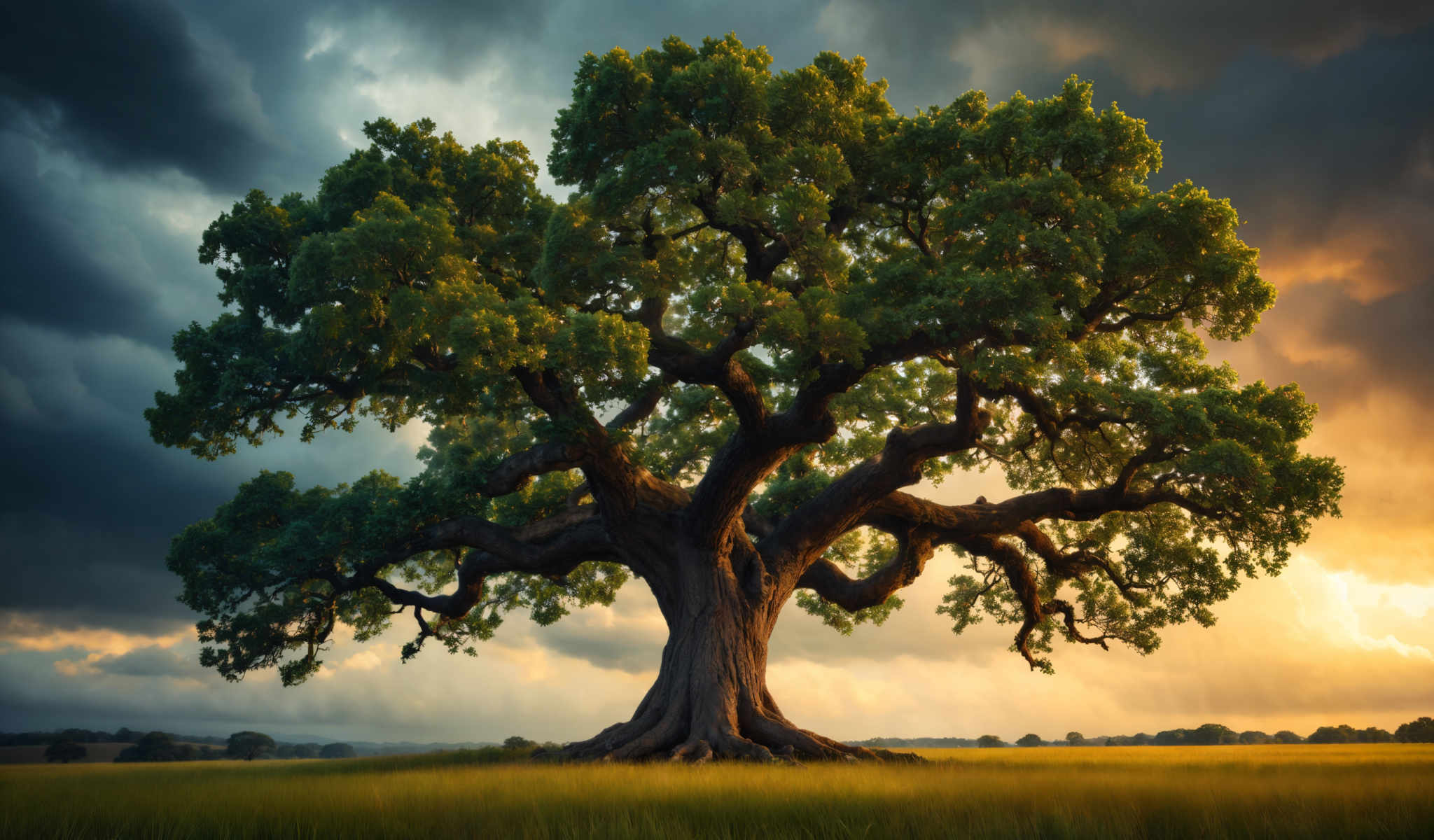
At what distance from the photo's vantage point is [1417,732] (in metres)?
25.8

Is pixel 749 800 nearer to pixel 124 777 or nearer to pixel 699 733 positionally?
pixel 699 733

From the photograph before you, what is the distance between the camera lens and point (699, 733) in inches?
541

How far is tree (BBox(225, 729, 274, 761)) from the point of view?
90.0ft

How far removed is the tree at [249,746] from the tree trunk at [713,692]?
20.0 metres

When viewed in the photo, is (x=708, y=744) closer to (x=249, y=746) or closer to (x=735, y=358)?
(x=735, y=358)

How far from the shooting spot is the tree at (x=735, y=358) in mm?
11750

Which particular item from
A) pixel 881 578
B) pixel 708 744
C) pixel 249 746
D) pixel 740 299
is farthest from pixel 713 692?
pixel 249 746

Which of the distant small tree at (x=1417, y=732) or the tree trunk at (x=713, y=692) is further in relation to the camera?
the distant small tree at (x=1417, y=732)

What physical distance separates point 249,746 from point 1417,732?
41.5 m

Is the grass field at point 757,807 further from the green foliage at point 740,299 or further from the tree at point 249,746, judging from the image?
the tree at point 249,746

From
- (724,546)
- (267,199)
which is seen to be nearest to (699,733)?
(724,546)

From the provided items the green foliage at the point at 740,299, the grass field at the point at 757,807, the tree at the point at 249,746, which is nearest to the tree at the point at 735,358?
the green foliage at the point at 740,299

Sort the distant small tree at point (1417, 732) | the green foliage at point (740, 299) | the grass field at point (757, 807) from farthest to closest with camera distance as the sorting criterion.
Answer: the distant small tree at point (1417, 732) < the green foliage at point (740, 299) < the grass field at point (757, 807)

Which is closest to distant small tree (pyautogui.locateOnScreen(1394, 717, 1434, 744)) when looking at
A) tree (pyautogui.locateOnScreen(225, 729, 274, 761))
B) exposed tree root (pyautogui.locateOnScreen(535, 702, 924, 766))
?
exposed tree root (pyautogui.locateOnScreen(535, 702, 924, 766))
